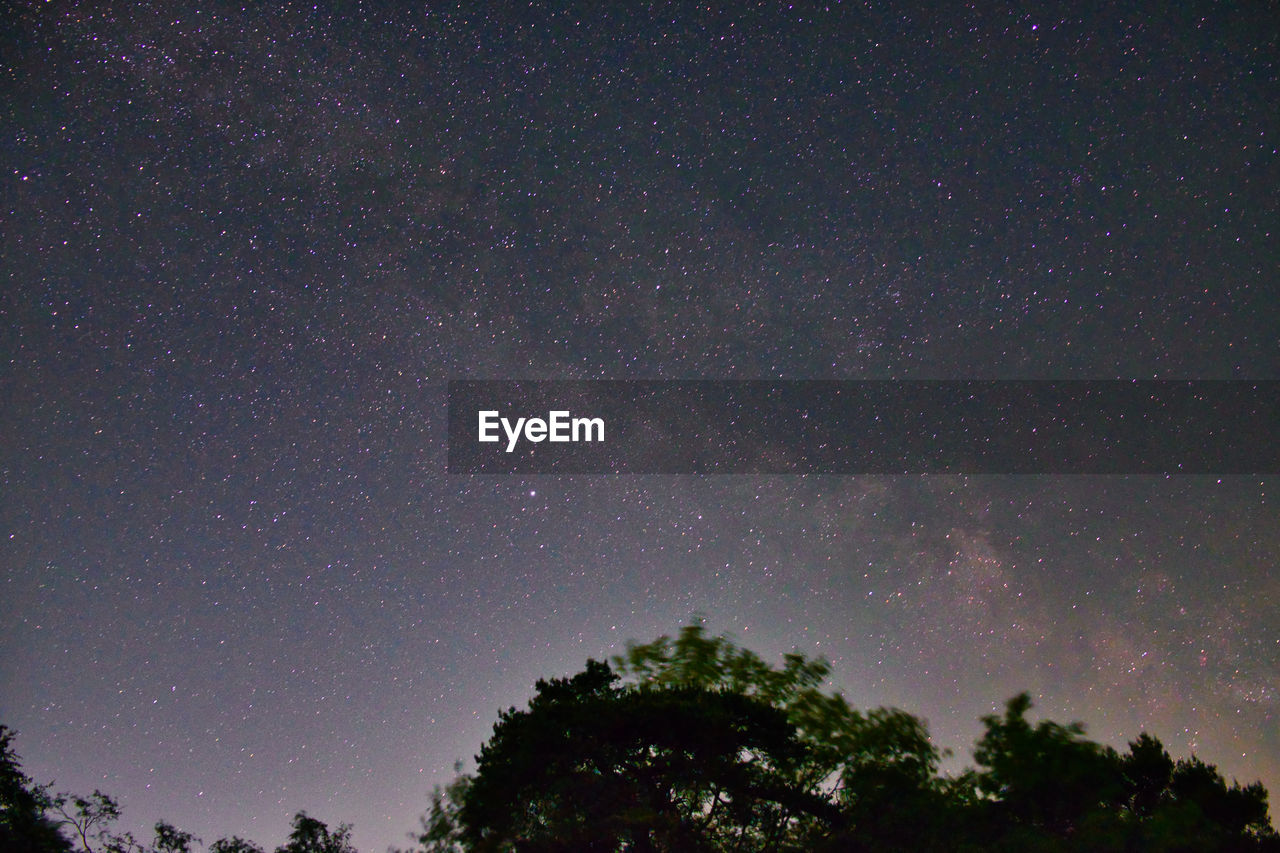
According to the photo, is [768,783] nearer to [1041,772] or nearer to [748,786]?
[748,786]

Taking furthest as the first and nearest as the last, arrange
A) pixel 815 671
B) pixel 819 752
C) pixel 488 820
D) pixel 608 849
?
pixel 815 671 → pixel 819 752 → pixel 488 820 → pixel 608 849

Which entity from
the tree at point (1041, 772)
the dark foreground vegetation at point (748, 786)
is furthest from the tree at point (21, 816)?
the tree at point (1041, 772)

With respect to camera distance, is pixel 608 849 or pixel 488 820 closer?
pixel 608 849

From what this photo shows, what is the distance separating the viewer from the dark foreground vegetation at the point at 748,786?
15.5 meters

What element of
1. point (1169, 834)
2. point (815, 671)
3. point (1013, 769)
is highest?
point (815, 671)

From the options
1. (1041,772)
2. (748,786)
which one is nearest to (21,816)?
(748,786)

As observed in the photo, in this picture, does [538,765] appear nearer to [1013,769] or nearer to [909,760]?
[909,760]

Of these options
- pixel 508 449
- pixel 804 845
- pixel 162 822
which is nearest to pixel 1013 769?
pixel 804 845

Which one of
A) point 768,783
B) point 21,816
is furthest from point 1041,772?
point 21,816

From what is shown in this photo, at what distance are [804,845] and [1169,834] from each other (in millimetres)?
7512

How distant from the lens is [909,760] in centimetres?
1838

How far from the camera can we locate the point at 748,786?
661 inches

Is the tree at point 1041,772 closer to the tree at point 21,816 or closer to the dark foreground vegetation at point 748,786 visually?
the dark foreground vegetation at point 748,786

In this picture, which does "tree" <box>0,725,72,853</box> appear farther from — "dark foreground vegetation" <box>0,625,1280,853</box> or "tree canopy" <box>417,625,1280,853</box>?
"tree canopy" <box>417,625,1280,853</box>
